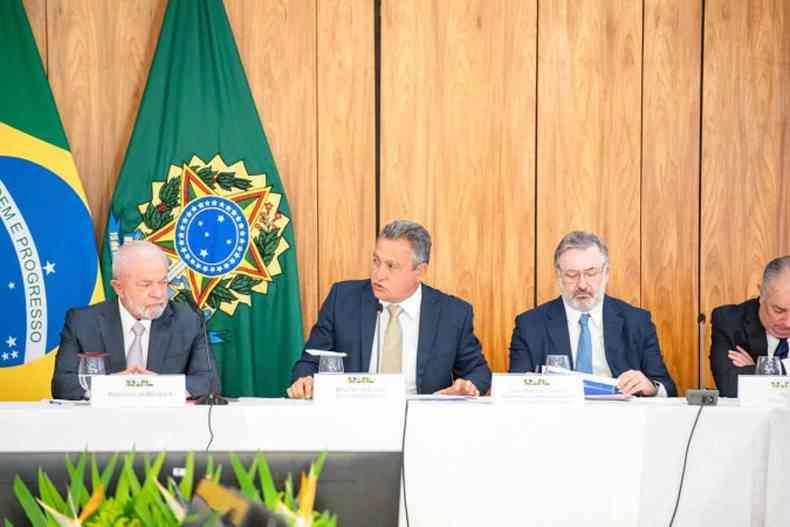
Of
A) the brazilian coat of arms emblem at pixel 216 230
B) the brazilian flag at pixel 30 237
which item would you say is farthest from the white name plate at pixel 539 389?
the brazilian flag at pixel 30 237

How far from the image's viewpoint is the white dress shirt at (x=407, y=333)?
11.8 feet

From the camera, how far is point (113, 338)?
3357 mm

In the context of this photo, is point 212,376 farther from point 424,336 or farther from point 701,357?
point 701,357

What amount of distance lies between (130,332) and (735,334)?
228 cm

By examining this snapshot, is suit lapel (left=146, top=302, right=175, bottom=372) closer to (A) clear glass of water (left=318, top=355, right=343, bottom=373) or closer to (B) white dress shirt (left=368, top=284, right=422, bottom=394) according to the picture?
(B) white dress shirt (left=368, top=284, right=422, bottom=394)

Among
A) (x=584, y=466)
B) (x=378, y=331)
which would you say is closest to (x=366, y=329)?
(x=378, y=331)

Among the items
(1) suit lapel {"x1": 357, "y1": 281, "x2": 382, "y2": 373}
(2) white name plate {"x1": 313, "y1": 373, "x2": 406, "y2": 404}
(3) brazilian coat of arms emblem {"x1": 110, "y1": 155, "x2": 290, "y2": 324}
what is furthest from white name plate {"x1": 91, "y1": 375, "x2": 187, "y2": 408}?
(3) brazilian coat of arms emblem {"x1": 110, "y1": 155, "x2": 290, "y2": 324}

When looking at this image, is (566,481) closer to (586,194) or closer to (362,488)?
(362,488)

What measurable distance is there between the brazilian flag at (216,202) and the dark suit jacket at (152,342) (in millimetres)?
907

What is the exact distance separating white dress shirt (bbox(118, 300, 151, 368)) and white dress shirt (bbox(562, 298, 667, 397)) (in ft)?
5.17

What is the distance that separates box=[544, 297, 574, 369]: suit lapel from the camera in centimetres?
367

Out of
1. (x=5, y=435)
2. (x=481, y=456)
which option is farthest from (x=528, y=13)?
(x=5, y=435)

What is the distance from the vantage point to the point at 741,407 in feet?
8.20

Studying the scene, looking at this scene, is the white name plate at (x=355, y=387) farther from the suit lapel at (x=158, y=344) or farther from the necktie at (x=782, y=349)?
the necktie at (x=782, y=349)
